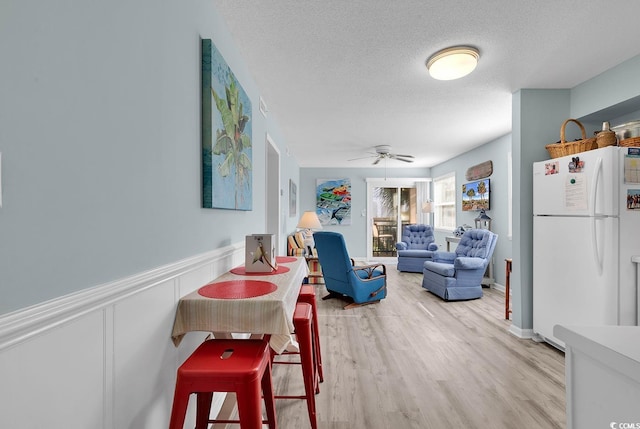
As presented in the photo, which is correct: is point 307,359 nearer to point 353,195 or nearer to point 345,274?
point 345,274

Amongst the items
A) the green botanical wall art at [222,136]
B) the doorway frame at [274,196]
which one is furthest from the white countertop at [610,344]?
the doorway frame at [274,196]

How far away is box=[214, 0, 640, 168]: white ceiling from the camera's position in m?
1.87

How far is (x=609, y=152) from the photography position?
2.30 meters

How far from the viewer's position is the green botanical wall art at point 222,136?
1.63 m

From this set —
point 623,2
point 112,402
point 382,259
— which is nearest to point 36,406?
point 112,402

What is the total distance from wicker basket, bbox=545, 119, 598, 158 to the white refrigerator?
0.14 meters

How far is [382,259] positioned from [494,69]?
232 inches

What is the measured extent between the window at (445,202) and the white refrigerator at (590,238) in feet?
13.6

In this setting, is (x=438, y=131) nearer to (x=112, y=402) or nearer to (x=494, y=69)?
(x=494, y=69)

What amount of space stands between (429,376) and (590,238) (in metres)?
1.64

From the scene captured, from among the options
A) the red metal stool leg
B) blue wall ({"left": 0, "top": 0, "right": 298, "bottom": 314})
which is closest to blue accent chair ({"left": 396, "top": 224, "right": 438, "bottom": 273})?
the red metal stool leg

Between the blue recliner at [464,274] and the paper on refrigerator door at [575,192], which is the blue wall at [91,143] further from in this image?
the blue recliner at [464,274]

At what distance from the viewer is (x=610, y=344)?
0.67 m

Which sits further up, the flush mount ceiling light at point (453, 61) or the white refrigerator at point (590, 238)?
the flush mount ceiling light at point (453, 61)
